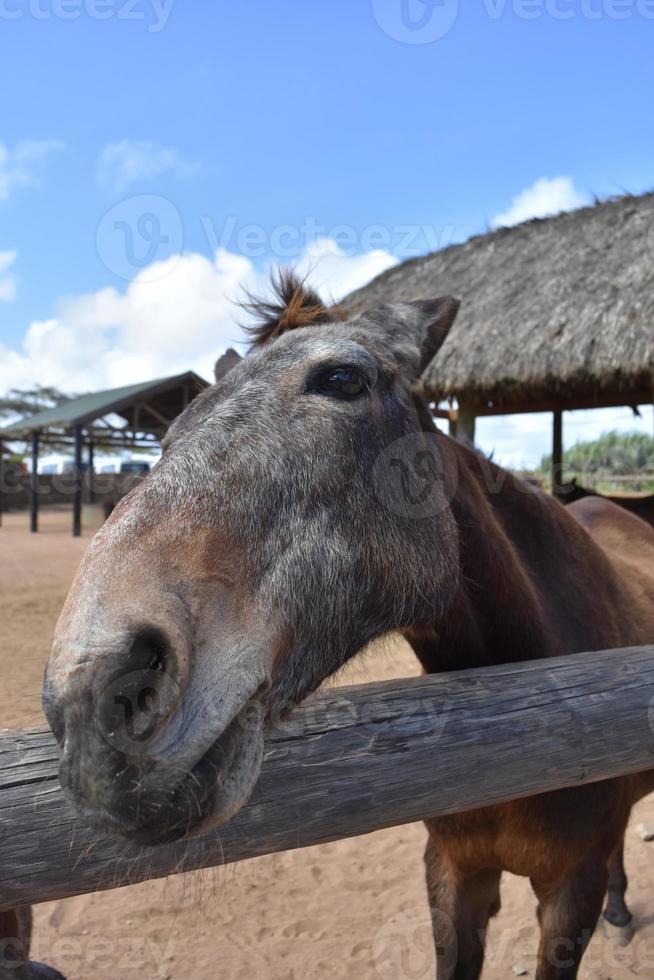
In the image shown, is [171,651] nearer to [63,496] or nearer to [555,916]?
[555,916]

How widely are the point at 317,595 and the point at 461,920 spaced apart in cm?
179

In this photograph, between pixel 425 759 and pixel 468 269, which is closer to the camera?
pixel 425 759

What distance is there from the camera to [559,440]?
31.6 feet

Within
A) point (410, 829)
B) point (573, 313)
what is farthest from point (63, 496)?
point (410, 829)

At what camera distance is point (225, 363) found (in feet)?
7.32

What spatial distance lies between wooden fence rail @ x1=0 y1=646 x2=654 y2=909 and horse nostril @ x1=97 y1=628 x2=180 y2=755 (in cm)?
40

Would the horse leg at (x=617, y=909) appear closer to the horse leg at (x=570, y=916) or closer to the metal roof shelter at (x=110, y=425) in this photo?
the horse leg at (x=570, y=916)

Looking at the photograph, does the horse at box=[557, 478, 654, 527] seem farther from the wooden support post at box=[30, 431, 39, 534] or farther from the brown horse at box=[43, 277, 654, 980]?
the wooden support post at box=[30, 431, 39, 534]

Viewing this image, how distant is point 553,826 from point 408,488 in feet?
3.87

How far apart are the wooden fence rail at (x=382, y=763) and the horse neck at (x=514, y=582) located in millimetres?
143

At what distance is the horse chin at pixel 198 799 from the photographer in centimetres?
97

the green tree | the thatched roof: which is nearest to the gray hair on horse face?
the thatched roof

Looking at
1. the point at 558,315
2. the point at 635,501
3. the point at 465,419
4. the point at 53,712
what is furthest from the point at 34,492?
the point at 53,712

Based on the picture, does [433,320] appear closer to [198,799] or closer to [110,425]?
[198,799]
